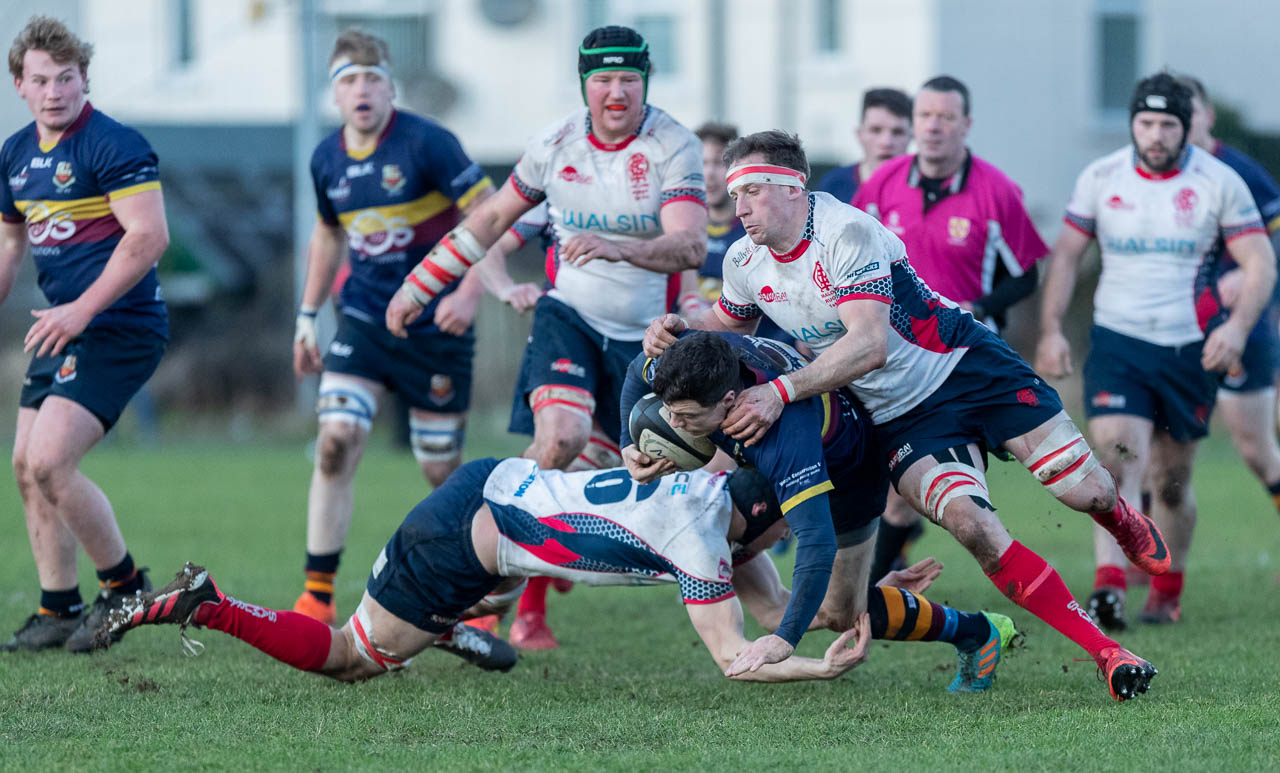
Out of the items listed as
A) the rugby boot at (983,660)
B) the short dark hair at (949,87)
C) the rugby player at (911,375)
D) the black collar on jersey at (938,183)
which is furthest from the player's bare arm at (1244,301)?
the rugby boot at (983,660)

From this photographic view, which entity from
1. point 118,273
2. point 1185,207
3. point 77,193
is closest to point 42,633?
point 118,273

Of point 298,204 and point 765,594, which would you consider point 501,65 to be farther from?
point 765,594

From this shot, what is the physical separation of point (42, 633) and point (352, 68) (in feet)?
9.20

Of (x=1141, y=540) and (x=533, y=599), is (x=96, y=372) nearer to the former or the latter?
(x=533, y=599)

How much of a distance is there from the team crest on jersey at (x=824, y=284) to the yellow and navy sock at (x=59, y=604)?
133 inches

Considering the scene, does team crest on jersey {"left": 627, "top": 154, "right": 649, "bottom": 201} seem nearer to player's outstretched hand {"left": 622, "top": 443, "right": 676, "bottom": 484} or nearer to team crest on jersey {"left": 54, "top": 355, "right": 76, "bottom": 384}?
player's outstretched hand {"left": 622, "top": 443, "right": 676, "bottom": 484}

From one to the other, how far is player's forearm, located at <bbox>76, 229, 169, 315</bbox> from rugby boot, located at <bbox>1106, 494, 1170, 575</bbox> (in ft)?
12.0

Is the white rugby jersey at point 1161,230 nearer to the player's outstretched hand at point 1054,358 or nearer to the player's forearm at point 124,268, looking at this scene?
the player's outstretched hand at point 1054,358

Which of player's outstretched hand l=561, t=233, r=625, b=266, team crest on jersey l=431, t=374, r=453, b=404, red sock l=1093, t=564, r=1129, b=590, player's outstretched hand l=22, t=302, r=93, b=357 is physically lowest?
red sock l=1093, t=564, r=1129, b=590

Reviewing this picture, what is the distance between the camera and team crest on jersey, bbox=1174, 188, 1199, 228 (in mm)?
6758

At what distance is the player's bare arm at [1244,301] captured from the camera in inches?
257

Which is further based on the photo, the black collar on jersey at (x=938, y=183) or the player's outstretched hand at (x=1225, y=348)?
the black collar on jersey at (x=938, y=183)

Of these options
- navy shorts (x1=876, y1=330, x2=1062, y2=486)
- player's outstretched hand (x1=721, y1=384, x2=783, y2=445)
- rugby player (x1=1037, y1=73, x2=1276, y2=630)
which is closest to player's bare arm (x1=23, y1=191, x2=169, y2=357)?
player's outstretched hand (x1=721, y1=384, x2=783, y2=445)

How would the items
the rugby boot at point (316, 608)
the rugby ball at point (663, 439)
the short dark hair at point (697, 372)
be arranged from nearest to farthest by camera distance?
the short dark hair at point (697, 372)
the rugby ball at point (663, 439)
the rugby boot at point (316, 608)
